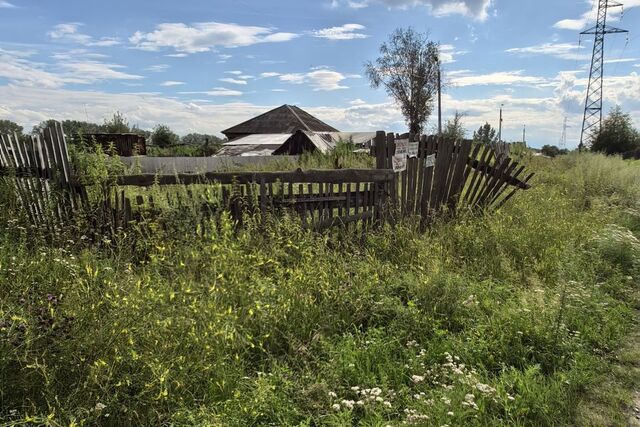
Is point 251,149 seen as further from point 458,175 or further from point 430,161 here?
point 430,161

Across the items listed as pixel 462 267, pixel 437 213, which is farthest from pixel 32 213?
pixel 437 213

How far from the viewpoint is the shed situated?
169 ft

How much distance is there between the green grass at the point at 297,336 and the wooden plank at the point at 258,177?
2.13 ft

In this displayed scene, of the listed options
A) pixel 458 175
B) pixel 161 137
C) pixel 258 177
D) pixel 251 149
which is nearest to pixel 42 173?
pixel 258 177

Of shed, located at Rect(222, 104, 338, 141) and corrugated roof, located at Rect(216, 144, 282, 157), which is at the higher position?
shed, located at Rect(222, 104, 338, 141)

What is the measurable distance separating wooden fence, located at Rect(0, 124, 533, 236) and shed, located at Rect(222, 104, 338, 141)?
44.8 metres

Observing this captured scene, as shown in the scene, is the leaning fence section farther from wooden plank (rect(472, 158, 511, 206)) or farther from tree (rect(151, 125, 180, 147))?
tree (rect(151, 125, 180, 147))

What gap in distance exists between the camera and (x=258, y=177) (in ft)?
17.8

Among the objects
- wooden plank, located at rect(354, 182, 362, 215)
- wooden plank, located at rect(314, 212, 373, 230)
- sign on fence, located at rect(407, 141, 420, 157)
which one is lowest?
wooden plank, located at rect(314, 212, 373, 230)

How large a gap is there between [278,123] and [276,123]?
26 cm

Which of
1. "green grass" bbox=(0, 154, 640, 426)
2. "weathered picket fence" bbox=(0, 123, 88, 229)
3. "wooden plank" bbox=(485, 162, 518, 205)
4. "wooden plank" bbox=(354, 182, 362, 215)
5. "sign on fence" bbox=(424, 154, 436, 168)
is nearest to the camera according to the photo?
"green grass" bbox=(0, 154, 640, 426)

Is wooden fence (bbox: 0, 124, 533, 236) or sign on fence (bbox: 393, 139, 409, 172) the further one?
sign on fence (bbox: 393, 139, 409, 172)

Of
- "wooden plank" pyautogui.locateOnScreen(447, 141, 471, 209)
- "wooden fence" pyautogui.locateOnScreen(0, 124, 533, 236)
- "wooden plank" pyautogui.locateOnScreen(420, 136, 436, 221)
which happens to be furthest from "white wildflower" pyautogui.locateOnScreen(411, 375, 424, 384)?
"wooden plank" pyautogui.locateOnScreen(447, 141, 471, 209)

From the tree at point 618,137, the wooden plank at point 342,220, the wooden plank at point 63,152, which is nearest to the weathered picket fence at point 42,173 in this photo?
the wooden plank at point 63,152
